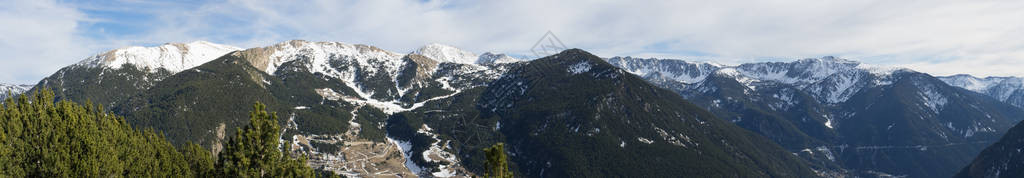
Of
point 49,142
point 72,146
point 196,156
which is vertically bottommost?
point 196,156

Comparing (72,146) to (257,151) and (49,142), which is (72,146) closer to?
(49,142)

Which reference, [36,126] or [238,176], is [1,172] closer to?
[36,126]

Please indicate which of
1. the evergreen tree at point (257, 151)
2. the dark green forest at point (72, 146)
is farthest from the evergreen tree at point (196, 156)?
the evergreen tree at point (257, 151)

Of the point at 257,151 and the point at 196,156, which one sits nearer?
the point at 257,151

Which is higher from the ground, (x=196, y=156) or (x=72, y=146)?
(x=72, y=146)

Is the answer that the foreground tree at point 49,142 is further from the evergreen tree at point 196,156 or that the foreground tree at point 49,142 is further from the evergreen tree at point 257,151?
the evergreen tree at point 196,156

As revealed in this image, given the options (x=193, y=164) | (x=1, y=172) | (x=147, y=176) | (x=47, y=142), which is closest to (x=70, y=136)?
(x=47, y=142)

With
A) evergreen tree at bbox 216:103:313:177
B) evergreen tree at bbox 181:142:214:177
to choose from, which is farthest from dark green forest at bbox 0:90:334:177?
evergreen tree at bbox 181:142:214:177

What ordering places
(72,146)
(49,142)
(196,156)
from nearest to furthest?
(49,142)
(72,146)
(196,156)

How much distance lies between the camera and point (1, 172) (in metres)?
35.2

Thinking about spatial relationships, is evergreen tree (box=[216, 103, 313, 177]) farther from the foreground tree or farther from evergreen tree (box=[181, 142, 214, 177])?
evergreen tree (box=[181, 142, 214, 177])

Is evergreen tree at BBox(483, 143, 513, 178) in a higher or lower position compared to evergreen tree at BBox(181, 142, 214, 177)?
higher

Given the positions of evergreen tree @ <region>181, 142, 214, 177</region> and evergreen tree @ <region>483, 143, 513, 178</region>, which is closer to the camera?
evergreen tree @ <region>483, 143, 513, 178</region>

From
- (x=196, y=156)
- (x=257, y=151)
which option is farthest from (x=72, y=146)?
(x=196, y=156)
